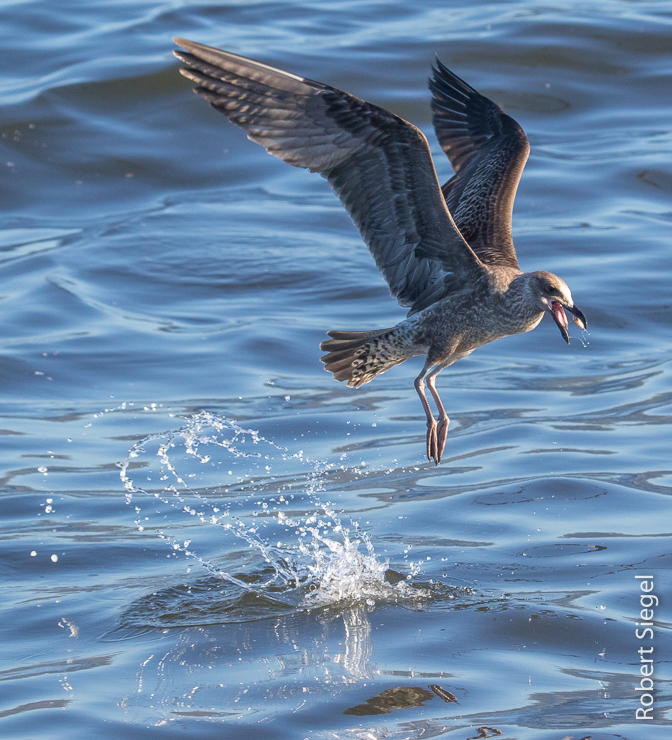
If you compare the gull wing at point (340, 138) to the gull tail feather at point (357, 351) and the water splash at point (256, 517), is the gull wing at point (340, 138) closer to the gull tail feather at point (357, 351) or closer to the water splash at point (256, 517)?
the gull tail feather at point (357, 351)

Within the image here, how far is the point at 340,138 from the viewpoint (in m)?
5.40

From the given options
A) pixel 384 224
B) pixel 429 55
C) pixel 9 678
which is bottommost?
pixel 9 678

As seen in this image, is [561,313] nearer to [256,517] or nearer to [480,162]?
[480,162]

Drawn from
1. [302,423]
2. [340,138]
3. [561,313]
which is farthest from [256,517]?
[340,138]

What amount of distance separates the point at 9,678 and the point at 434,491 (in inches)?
120

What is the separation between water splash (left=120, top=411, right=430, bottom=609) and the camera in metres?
5.96

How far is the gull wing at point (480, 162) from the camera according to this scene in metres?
6.55

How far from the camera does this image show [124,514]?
7238mm

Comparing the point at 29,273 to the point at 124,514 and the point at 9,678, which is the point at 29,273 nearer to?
the point at 124,514

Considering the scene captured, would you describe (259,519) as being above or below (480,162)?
below

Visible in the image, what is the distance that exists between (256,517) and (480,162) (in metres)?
2.39

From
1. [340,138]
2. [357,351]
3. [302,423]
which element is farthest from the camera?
[302,423]

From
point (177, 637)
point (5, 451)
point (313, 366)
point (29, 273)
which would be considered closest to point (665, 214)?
point (313, 366)

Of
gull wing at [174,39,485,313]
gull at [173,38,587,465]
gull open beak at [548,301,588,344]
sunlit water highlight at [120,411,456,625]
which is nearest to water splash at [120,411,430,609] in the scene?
sunlit water highlight at [120,411,456,625]
